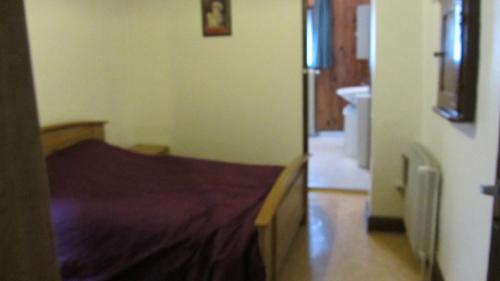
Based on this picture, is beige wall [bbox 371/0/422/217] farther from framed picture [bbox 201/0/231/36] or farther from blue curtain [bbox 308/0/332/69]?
blue curtain [bbox 308/0/332/69]

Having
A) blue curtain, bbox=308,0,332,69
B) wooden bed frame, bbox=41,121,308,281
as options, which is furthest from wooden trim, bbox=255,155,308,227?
blue curtain, bbox=308,0,332,69

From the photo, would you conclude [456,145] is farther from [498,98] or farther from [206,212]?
[206,212]

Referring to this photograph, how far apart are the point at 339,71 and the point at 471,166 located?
4952 millimetres

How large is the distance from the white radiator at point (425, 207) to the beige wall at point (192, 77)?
5.04 ft

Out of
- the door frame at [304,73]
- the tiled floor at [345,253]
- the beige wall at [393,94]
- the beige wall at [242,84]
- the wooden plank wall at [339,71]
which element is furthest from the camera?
the wooden plank wall at [339,71]

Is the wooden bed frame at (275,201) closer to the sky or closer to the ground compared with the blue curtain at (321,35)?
closer to the ground

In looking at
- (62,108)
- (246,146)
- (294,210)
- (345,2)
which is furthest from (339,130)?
(62,108)

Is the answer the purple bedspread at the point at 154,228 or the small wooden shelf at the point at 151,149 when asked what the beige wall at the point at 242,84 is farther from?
the purple bedspread at the point at 154,228

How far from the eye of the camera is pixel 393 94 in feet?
9.93

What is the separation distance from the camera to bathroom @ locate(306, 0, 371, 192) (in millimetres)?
5258

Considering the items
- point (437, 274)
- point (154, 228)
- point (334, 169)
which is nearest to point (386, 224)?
point (437, 274)

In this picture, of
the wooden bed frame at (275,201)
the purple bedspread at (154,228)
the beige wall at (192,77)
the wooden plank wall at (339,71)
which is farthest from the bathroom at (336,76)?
the purple bedspread at (154,228)

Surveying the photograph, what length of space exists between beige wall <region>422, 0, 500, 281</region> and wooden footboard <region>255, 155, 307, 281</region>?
88cm

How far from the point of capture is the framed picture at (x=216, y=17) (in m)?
3.87
